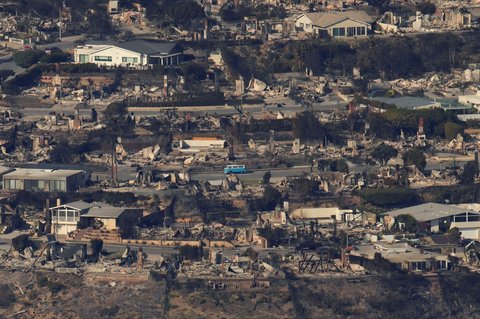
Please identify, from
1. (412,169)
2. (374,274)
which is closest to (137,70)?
(412,169)

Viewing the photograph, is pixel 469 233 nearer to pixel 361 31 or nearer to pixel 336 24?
pixel 361 31

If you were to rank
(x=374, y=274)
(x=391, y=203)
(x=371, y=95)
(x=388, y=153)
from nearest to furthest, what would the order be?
(x=374, y=274)
(x=391, y=203)
(x=388, y=153)
(x=371, y=95)

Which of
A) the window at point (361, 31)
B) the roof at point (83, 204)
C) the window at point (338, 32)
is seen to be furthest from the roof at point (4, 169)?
the window at point (361, 31)

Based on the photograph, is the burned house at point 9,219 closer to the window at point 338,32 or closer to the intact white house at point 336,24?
the intact white house at point 336,24

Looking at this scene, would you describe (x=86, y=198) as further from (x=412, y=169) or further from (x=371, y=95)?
(x=371, y=95)

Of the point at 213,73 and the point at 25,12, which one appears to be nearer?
the point at 213,73

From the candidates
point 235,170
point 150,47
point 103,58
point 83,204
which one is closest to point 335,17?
point 150,47
